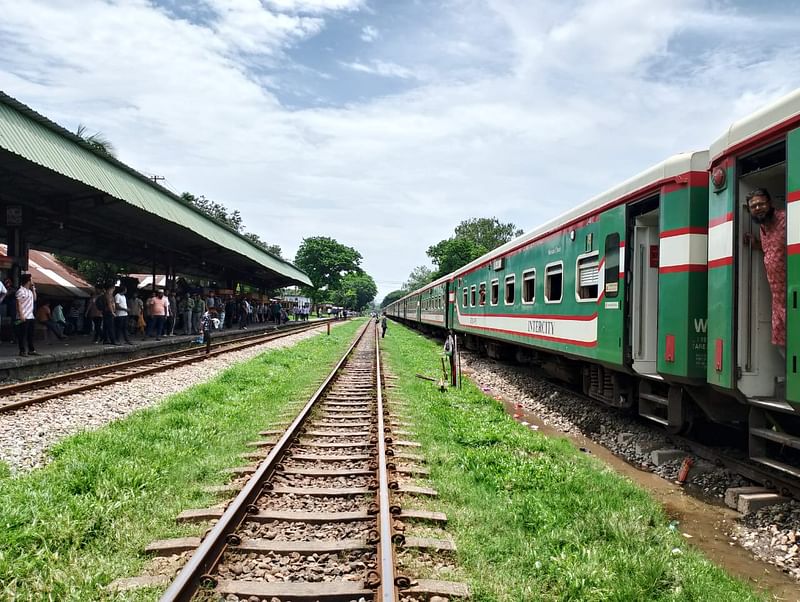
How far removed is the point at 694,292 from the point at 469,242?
236ft

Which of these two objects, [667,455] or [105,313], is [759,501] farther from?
[105,313]

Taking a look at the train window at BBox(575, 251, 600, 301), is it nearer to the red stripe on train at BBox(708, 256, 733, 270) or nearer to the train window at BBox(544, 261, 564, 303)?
the train window at BBox(544, 261, 564, 303)

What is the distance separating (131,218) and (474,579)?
1613 cm

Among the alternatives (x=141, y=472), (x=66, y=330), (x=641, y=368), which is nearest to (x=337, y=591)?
(x=141, y=472)

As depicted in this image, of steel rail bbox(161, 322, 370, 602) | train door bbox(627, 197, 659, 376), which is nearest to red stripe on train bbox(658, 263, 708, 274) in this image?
train door bbox(627, 197, 659, 376)

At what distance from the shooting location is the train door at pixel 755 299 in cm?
487

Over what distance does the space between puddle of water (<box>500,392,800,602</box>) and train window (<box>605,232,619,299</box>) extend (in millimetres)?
2116

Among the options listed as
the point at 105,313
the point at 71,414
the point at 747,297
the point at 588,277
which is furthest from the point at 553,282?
the point at 105,313

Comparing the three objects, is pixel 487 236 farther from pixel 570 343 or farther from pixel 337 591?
pixel 337 591

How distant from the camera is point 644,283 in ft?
22.6

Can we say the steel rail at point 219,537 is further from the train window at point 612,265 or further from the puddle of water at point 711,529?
the train window at point 612,265

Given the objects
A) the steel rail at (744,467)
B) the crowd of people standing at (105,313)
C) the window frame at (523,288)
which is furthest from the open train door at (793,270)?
the crowd of people standing at (105,313)

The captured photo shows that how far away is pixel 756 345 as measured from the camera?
495 centimetres

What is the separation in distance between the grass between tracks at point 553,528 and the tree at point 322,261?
78.7 m
